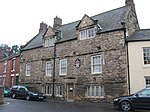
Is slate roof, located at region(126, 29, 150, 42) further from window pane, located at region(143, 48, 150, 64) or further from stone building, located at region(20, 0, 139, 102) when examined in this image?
window pane, located at region(143, 48, 150, 64)

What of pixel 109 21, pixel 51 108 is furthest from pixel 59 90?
pixel 109 21

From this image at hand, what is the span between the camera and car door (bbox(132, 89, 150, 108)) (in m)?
14.7

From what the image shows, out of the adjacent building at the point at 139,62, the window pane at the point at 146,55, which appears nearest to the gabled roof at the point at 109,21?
the adjacent building at the point at 139,62

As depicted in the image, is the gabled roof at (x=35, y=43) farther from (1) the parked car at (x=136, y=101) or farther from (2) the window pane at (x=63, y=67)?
(1) the parked car at (x=136, y=101)

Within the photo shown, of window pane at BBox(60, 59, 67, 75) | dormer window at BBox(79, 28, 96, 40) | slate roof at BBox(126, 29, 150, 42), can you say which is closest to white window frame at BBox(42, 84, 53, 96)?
window pane at BBox(60, 59, 67, 75)

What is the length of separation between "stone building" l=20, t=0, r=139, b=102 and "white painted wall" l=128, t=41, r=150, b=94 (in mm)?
546

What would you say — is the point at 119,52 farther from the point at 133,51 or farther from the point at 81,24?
the point at 81,24

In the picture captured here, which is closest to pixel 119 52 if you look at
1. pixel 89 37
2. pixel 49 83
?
pixel 89 37

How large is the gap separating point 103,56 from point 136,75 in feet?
13.1

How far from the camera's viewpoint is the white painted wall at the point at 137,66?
20078mm

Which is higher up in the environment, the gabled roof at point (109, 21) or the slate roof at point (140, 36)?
the gabled roof at point (109, 21)

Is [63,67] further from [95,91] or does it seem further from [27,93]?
[95,91]

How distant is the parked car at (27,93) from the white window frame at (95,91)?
541 cm

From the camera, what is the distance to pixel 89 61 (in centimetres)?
2364
